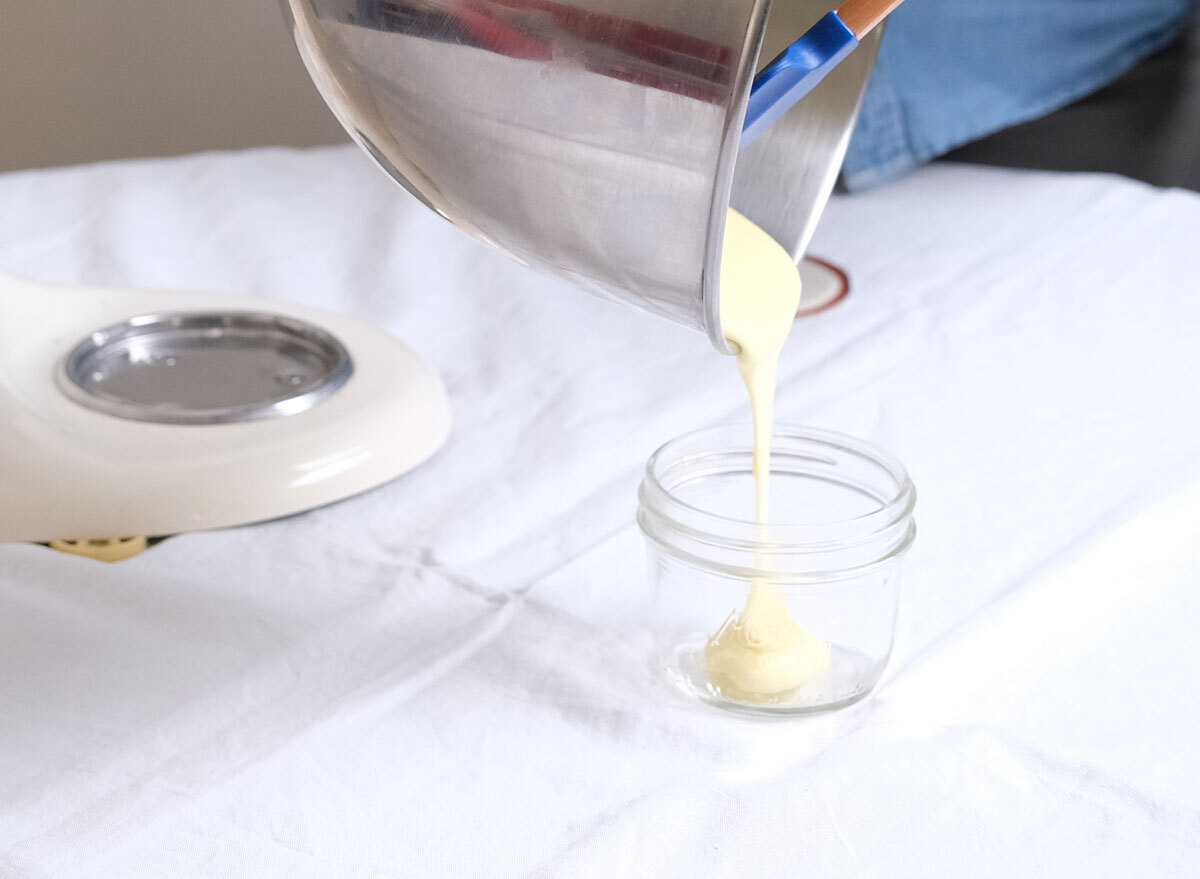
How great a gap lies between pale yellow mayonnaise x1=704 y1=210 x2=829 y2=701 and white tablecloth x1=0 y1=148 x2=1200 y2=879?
0.07ft

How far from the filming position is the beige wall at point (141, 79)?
1936 mm

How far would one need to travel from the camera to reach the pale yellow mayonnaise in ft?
1.53

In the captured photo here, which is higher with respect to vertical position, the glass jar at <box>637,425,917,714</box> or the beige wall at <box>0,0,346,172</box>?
the glass jar at <box>637,425,917,714</box>

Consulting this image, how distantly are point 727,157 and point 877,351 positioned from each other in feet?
1.58

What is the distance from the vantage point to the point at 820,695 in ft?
1.59

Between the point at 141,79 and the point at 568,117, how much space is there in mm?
1826

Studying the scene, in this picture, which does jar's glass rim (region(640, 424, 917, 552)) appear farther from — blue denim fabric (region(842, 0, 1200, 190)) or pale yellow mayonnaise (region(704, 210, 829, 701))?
blue denim fabric (region(842, 0, 1200, 190))

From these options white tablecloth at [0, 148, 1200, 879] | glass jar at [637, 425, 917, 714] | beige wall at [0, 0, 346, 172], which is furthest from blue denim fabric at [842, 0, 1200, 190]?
beige wall at [0, 0, 346, 172]

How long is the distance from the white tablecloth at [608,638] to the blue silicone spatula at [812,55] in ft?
0.70

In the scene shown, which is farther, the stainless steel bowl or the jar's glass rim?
the jar's glass rim

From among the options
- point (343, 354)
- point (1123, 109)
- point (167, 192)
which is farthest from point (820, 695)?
point (1123, 109)

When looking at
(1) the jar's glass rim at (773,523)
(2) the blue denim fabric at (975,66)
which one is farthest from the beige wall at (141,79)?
(1) the jar's glass rim at (773,523)

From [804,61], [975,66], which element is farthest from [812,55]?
[975,66]

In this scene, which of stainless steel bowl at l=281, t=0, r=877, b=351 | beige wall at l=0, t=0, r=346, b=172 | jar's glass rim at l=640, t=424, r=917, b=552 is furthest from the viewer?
beige wall at l=0, t=0, r=346, b=172
